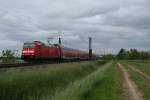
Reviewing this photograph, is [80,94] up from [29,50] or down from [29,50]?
down

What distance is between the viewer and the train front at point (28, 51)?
164 feet

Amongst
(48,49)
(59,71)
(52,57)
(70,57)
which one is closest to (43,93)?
(59,71)

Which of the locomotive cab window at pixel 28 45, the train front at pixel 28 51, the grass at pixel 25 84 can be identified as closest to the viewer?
the grass at pixel 25 84

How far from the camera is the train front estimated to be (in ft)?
164

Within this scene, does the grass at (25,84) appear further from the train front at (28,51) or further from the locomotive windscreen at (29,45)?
the locomotive windscreen at (29,45)

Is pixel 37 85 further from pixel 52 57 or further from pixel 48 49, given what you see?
pixel 52 57

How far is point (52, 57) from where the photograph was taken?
60.4 metres

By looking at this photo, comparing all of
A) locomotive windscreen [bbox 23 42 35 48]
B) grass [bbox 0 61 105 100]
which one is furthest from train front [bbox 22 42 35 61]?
grass [bbox 0 61 105 100]

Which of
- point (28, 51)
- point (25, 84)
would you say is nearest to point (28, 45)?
point (28, 51)

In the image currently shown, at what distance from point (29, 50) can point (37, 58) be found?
167cm

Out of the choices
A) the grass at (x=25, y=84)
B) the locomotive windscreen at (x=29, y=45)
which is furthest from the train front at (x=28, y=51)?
the grass at (x=25, y=84)

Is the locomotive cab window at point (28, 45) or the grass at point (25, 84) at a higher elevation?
the locomotive cab window at point (28, 45)

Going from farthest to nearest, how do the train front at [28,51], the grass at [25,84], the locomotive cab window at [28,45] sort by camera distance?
1. the locomotive cab window at [28,45]
2. the train front at [28,51]
3. the grass at [25,84]

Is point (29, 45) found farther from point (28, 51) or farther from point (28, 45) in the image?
point (28, 51)
